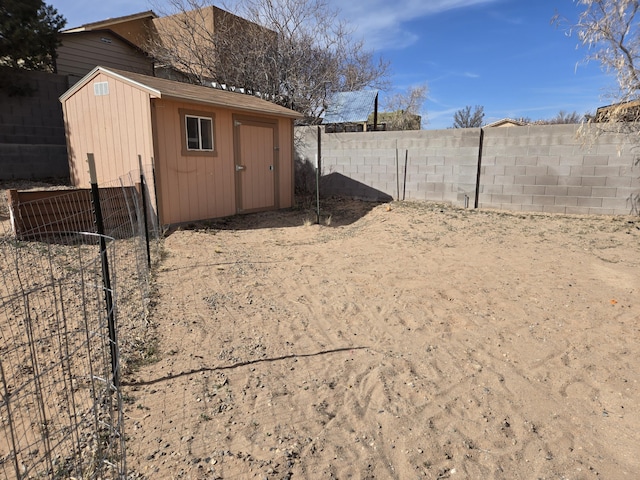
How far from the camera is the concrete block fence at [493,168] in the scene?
8062 millimetres

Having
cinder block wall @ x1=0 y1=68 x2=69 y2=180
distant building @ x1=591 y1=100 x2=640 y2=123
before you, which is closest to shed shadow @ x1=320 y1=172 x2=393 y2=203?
distant building @ x1=591 y1=100 x2=640 y2=123

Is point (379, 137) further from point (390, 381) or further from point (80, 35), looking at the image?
point (80, 35)

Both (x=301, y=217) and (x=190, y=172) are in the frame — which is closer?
(x=190, y=172)

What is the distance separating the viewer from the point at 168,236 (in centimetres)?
702

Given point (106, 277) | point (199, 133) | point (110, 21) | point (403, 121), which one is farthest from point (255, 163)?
point (403, 121)

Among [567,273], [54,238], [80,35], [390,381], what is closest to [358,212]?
[567,273]

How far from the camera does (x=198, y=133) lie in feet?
25.6

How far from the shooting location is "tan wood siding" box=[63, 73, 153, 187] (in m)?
7.12

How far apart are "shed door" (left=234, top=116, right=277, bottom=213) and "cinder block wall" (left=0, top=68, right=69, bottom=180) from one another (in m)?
6.52

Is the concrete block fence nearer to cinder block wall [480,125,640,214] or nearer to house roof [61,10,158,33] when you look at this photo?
cinder block wall [480,125,640,214]

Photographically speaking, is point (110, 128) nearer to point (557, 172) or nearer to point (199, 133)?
point (199, 133)

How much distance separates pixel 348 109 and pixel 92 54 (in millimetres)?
9556

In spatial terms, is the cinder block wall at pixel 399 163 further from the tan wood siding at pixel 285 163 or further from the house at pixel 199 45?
the house at pixel 199 45

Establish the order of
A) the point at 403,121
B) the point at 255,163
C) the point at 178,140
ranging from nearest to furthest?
1. the point at 178,140
2. the point at 255,163
3. the point at 403,121
